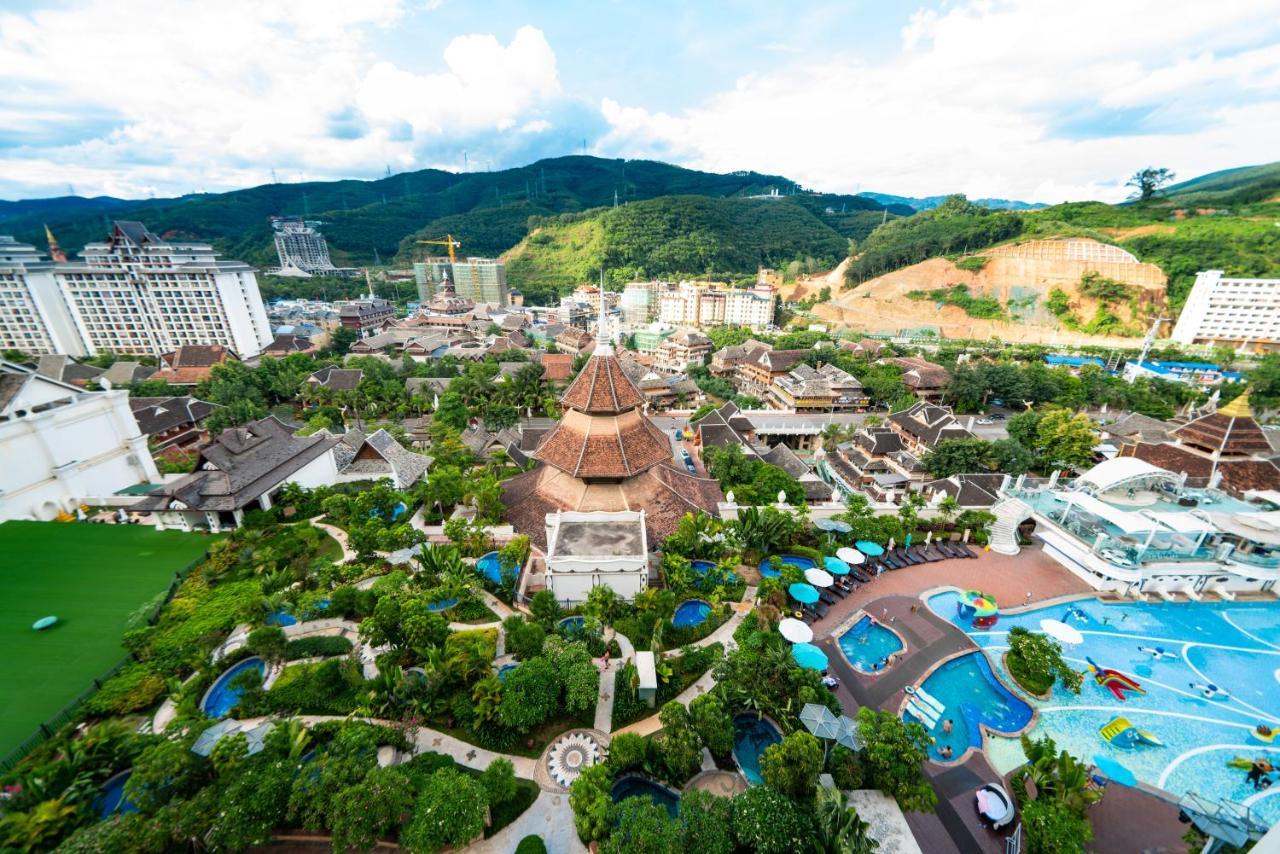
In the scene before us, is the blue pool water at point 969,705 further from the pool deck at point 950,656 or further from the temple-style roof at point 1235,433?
the temple-style roof at point 1235,433

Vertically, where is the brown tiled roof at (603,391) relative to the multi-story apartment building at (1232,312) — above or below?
above

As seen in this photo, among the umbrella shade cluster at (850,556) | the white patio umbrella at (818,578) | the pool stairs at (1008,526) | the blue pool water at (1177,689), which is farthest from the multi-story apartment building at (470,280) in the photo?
the blue pool water at (1177,689)

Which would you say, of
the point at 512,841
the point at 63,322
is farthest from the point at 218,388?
the point at 512,841

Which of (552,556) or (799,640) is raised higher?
(552,556)

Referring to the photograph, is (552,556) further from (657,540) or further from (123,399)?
(123,399)

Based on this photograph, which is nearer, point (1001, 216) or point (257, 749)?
point (257, 749)

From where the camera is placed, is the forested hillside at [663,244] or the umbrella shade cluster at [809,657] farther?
the forested hillside at [663,244]

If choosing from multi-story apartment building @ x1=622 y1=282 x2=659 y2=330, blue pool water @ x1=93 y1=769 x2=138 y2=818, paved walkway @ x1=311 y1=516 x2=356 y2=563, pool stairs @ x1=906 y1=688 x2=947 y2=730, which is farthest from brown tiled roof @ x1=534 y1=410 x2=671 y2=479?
multi-story apartment building @ x1=622 y1=282 x2=659 y2=330
